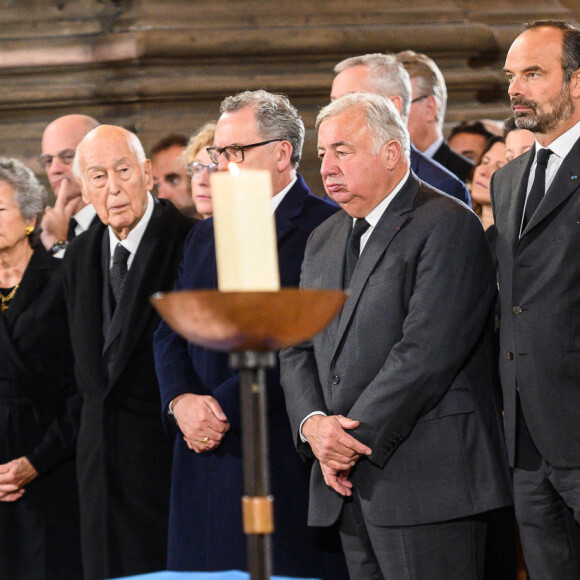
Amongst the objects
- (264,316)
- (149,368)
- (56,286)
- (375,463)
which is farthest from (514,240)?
(264,316)

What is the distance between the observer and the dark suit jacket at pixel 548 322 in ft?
11.3

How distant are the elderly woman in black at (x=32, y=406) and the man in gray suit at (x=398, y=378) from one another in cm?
123

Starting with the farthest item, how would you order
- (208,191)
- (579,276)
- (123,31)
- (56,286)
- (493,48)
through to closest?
(493,48), (123,31), (208,191), (56,286), (579,276)

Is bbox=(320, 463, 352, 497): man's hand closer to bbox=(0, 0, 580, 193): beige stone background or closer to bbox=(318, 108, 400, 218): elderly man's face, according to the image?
bbox=(318, 108, 400, 218): elderly man's face

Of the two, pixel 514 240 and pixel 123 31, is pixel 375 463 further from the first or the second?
pixel 123 31

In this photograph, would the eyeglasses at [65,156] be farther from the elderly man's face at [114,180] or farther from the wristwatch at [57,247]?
the elderly man's face at [114,180]

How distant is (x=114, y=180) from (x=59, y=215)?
1.12 meters

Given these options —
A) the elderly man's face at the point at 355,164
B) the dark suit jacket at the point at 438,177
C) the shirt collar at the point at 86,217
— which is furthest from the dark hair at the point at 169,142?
the elderly man's face at the point at 355,164

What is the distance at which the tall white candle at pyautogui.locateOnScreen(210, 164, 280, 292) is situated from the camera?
1458mm

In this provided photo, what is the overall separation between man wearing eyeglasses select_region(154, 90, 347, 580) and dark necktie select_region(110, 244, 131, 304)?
0.95ft

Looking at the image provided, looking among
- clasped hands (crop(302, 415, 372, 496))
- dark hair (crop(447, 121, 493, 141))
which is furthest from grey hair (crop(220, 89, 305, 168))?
dark hair (crop(447, 121, 493, 141))

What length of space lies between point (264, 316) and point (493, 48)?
216 inches

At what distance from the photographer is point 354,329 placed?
3566 millimetres

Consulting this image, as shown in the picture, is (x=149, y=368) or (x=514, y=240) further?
(x=149, y=368)
